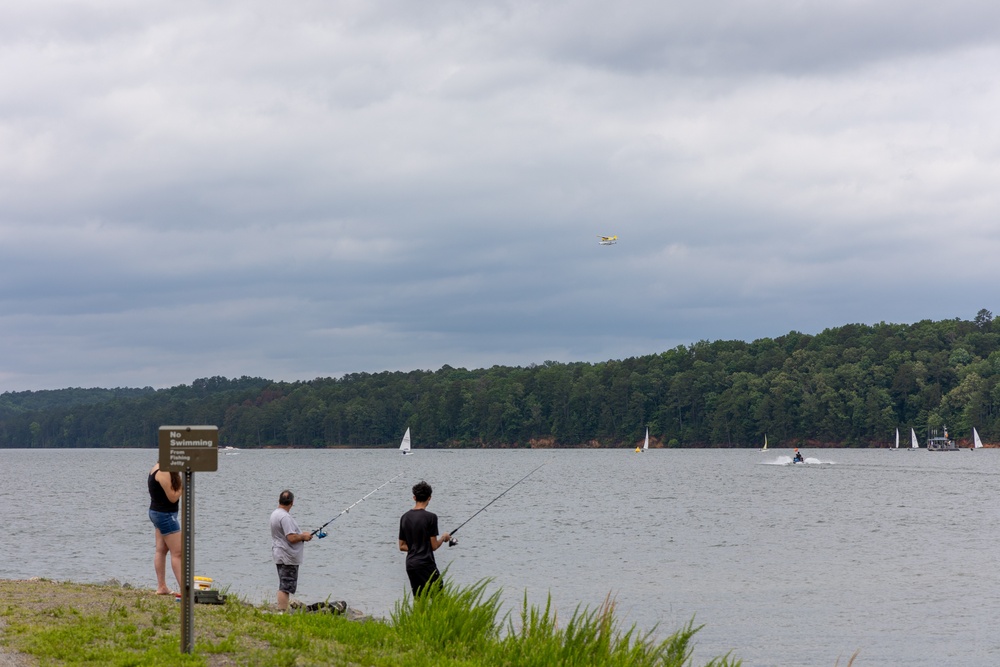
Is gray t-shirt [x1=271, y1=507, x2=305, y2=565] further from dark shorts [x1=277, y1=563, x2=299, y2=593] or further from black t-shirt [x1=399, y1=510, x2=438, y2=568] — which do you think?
black t-shirt [x1=399, y1=510, x2=438, y2=568]

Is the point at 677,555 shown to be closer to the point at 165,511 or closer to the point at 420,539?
the point at 420,539

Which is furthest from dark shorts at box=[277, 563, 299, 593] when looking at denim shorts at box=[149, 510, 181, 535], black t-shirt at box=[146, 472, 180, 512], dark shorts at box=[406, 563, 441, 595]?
dark shorts at box=[406, 563, 441, 595]

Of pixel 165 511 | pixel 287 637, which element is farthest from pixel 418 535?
pixel 165 511

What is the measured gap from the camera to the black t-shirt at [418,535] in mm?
14453

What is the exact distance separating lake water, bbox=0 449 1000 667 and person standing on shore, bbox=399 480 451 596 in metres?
4.74

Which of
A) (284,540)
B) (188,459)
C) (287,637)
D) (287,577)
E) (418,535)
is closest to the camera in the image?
(188,459)

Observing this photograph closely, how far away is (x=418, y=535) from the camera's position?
14.5 m

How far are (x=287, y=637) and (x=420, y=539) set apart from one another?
2032mm

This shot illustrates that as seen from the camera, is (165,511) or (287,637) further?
(165,511)

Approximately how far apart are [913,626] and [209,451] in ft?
62.2

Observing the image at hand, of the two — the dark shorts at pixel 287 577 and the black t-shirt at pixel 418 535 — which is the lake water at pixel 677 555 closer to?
the dark shorts at pixel 287 577

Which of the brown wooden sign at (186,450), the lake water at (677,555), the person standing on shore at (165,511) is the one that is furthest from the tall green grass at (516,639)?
the lake water at (677,555)

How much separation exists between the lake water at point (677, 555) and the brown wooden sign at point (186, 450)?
27.8 ft

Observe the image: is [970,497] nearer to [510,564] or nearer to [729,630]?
[510,564]
